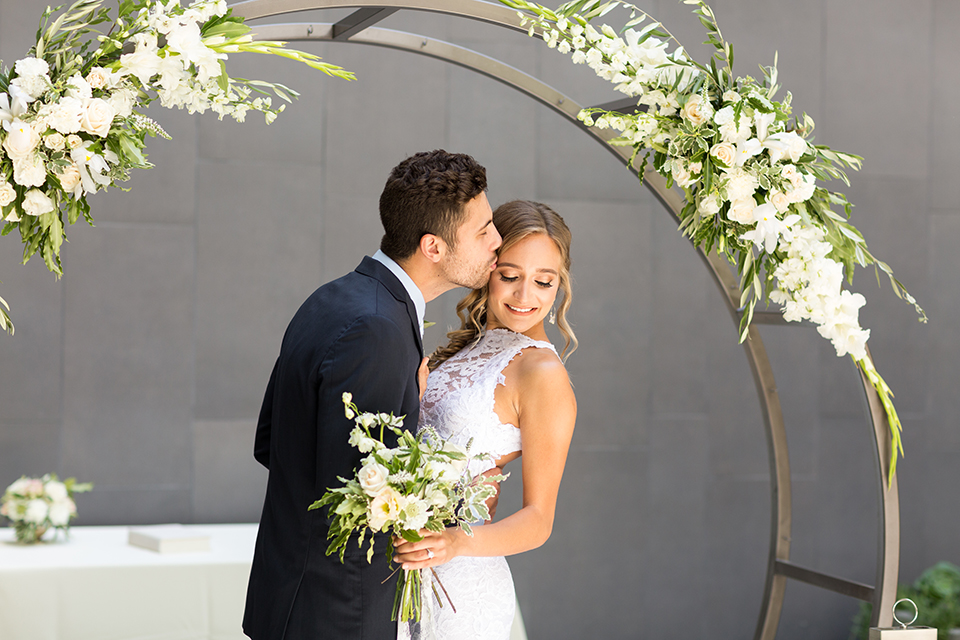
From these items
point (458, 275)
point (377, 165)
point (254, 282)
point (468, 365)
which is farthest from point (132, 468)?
point (458, 275)

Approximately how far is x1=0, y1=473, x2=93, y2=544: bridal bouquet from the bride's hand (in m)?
2.23

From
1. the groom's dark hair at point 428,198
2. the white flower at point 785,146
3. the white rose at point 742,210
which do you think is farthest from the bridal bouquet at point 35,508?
the white flower at point 785,146

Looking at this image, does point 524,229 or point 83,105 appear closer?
point 83,105

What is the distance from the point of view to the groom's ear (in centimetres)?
197

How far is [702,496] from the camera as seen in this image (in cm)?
471

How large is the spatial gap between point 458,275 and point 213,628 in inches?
75.7

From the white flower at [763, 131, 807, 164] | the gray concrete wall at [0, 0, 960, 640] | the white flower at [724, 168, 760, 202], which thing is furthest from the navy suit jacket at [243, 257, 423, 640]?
the gray concrete wall at [0, 0, 960, 640]

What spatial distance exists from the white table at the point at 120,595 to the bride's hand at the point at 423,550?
1742mm

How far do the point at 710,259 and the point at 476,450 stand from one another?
1039 mm

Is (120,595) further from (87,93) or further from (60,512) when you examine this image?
(87,93)

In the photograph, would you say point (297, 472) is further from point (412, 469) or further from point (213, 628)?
point (213, 628)

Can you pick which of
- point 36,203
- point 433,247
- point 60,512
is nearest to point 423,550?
point 433,247

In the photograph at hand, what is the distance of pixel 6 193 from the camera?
5.33 ft

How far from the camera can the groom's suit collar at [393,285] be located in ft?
6.21
